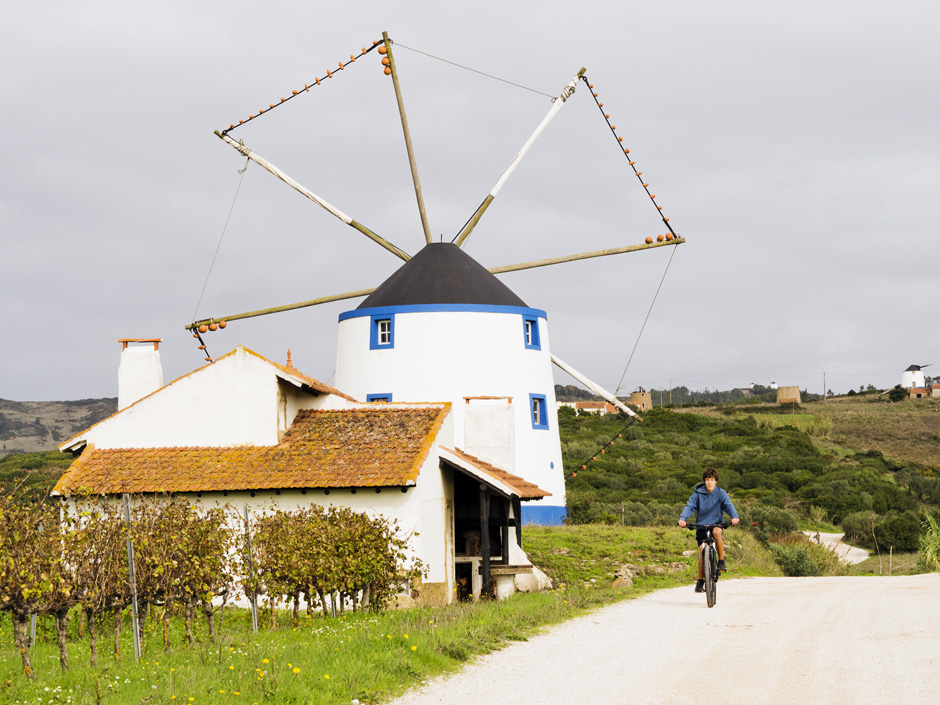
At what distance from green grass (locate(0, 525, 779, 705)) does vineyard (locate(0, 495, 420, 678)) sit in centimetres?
38

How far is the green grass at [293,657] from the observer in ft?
29.7

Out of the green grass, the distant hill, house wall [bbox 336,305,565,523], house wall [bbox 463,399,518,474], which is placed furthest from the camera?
the distant hill

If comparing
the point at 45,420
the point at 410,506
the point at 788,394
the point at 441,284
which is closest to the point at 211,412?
the point at 410,506

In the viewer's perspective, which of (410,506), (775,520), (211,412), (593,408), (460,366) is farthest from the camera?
(593,408)

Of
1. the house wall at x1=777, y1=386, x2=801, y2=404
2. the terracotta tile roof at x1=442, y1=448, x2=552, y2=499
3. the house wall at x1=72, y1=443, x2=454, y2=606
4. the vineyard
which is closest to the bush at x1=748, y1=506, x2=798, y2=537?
the terracotta tile roof at x1=442, y1=448, x2=552, y2=499

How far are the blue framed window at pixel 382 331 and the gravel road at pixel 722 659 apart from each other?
15.4m

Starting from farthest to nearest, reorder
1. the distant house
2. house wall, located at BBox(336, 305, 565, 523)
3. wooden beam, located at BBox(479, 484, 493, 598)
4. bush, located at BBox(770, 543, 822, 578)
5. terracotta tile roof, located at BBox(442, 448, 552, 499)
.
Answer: the distant house
house wall, located at BBox(336, 305, 565, 523)
bush, located at BBox(770, 543, 822, 578)
terracotta tile roof, located at BBox(442, 448, 552, 499)
wooden beam, located at BBox(479, 484, 493, 598)

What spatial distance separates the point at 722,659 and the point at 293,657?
13.2ft

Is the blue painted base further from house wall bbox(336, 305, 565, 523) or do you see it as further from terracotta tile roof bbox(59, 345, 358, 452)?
terracotta tile roof bbox(59, 345, 358, 452)

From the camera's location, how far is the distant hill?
357 feet

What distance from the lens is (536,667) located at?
10.2m

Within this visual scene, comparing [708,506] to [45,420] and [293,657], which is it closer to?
[293,657]

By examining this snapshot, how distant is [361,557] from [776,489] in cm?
4014

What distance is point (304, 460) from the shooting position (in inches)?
771
